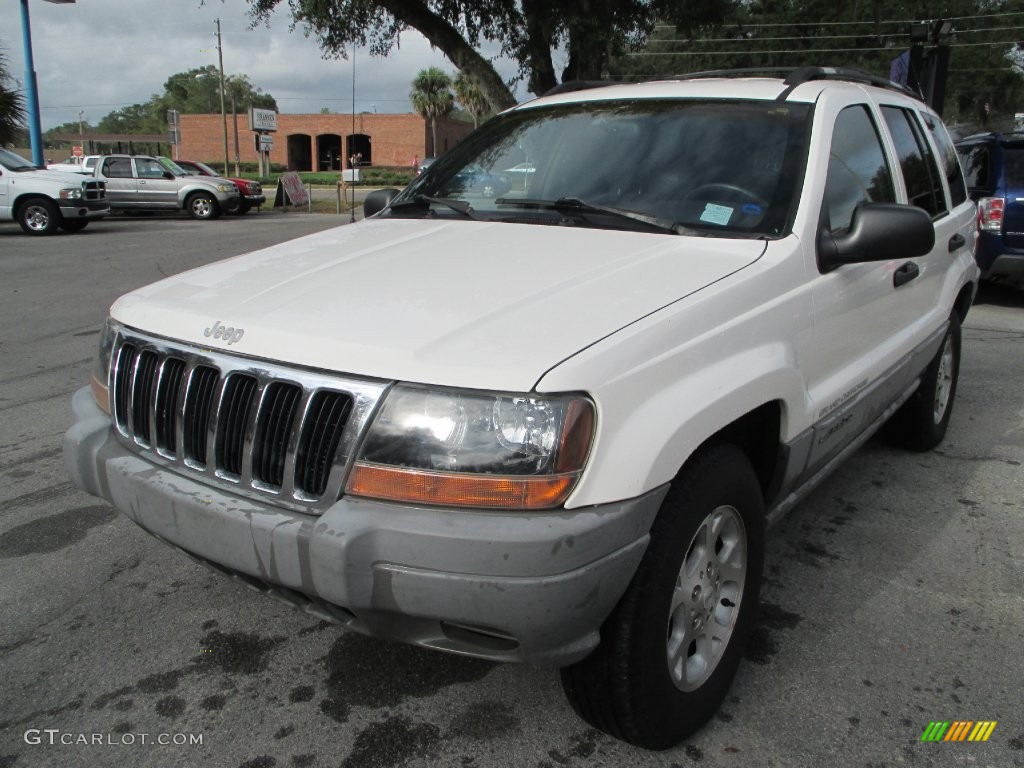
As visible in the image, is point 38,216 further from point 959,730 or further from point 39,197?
point 959,730

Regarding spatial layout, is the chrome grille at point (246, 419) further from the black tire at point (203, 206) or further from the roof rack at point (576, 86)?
the black tire at point (203, 206)

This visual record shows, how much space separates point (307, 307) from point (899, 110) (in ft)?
9.99

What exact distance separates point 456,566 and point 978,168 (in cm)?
916

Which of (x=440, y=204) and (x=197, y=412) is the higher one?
(x=440, y=204)

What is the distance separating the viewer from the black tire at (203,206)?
2253 cm

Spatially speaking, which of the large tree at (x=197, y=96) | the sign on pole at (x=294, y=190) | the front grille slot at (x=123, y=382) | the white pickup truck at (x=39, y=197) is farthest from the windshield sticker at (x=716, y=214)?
the large tree at (x=197, y=96)

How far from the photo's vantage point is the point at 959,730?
93.7 inches

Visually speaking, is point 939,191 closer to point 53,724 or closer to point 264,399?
point 264,399

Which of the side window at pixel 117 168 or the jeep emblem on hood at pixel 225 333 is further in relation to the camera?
the side window at pixel 117 168

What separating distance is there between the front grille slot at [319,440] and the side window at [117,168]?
2304 cm

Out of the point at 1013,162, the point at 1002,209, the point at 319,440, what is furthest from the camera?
the point at 1013,162

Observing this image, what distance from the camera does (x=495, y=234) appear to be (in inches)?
113

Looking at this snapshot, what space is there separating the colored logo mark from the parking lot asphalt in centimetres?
2

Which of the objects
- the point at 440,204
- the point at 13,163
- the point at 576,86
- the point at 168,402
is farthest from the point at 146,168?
the point at 168,402
